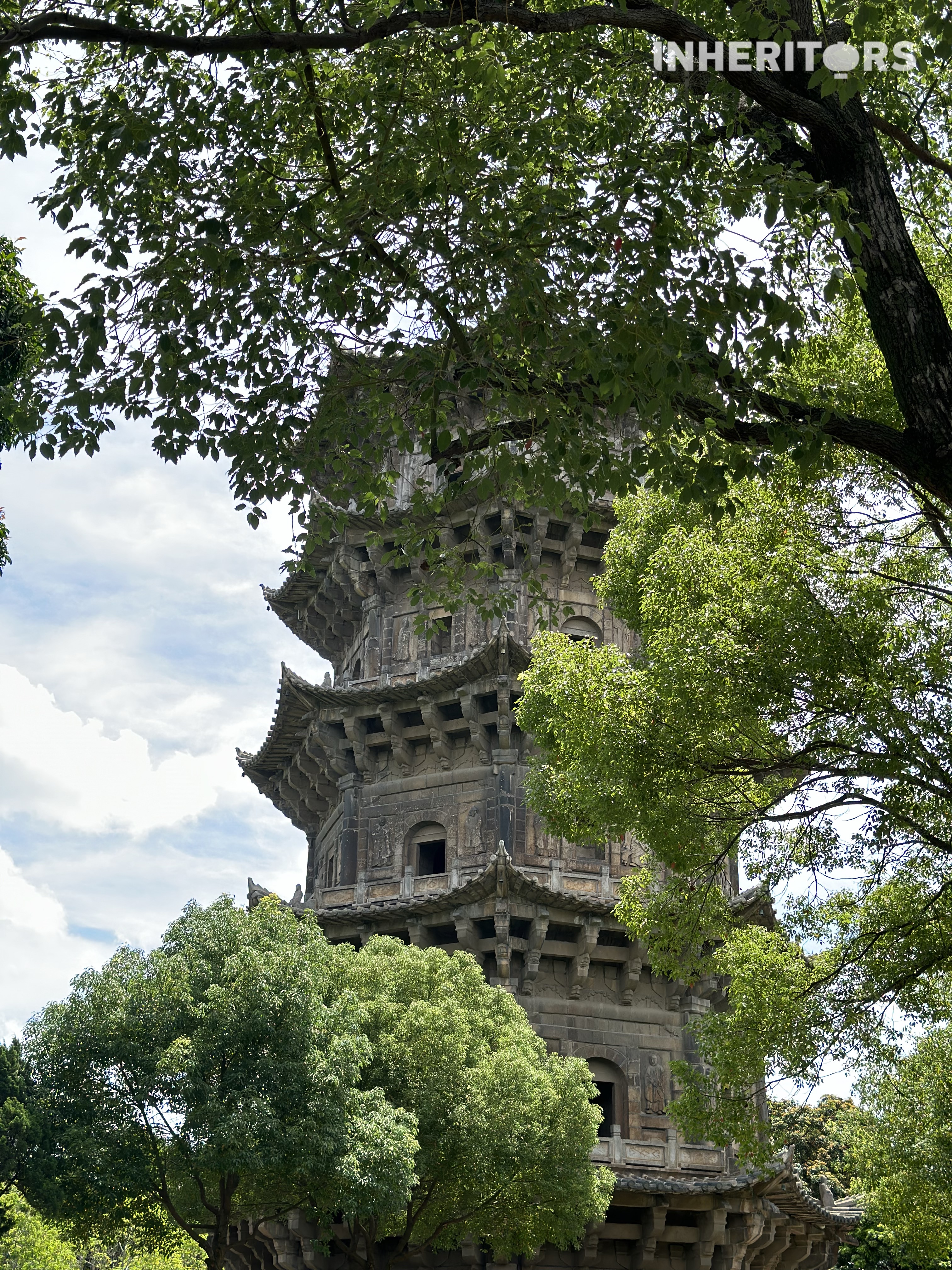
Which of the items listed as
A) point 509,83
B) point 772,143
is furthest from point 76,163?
point 772,143

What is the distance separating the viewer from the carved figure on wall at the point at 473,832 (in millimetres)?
27812

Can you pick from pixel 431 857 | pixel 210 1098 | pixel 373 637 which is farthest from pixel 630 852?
pixel 210 1098

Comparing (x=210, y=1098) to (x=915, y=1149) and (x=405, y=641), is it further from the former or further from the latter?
(x=405, y=641)

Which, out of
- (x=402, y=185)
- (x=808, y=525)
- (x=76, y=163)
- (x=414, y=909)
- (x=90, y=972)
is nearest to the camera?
(x=402, y=185)

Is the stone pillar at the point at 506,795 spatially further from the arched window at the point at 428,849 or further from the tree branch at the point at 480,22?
the tree branch at the point at 480,22

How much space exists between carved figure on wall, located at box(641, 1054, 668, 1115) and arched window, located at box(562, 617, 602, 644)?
905 cm

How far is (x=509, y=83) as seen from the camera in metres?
10.8

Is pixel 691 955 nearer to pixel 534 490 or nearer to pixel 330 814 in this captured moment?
pixel 534 490

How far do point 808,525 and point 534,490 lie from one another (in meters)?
4.19

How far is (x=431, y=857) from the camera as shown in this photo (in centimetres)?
2922

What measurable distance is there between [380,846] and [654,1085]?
296 inches

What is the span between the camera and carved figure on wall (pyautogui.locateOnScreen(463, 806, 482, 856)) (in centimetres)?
2781

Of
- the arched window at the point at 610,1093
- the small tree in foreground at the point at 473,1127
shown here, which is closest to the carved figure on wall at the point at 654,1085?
the arched window at the point at 610,1093

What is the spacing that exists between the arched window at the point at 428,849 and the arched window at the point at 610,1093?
519 centimetres
